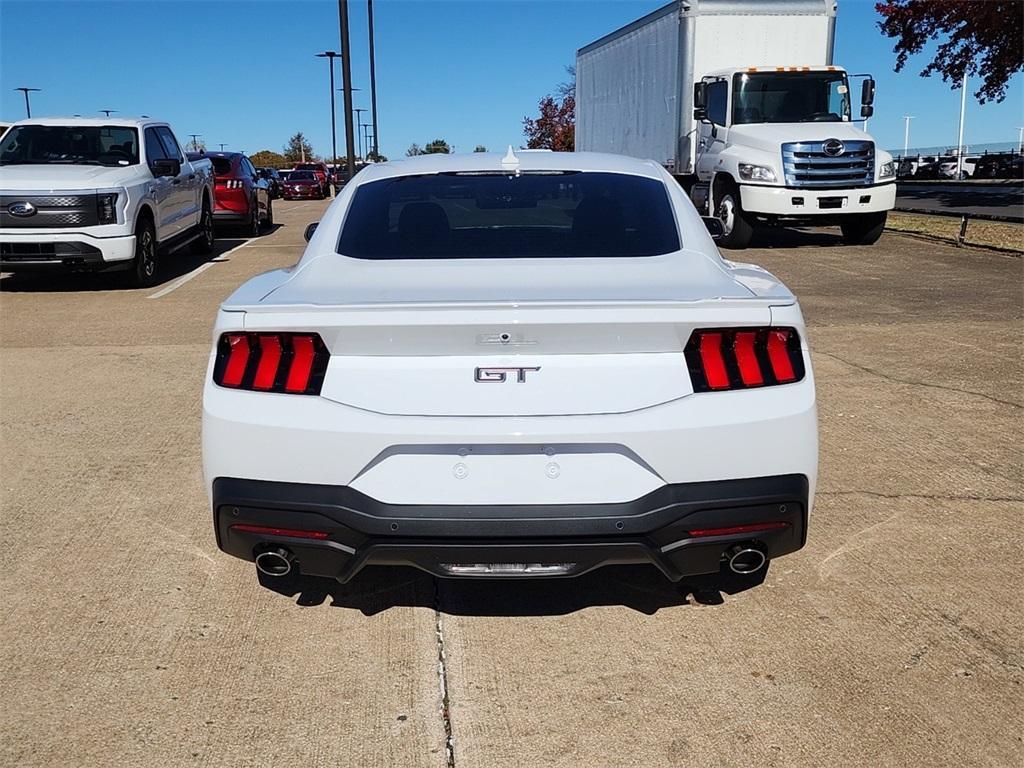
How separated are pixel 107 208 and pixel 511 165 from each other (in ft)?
26.8

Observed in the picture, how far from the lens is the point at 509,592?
389 centimetres

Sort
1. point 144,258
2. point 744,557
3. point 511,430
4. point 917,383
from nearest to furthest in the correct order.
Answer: point 511,430 < point 744,557 < point 917,383 < point 144,258

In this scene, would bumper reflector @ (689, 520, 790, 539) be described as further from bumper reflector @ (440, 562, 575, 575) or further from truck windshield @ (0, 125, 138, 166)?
truck windshield @ (0, 125, 138, 166)

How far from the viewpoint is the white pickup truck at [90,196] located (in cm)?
1109

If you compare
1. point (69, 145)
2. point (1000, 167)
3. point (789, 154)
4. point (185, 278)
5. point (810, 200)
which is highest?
point (69, 145)

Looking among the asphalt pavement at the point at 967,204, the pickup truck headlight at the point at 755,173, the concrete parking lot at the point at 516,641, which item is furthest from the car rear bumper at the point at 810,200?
the concrete parking lot at the point at 516,641

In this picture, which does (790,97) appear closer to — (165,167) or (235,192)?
(165,167)

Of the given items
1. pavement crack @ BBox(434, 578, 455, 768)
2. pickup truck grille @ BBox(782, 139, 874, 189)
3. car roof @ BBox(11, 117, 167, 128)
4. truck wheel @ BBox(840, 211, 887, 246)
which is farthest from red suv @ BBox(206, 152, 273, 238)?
pavement crack @ BBox(434, 578, 455, 768)

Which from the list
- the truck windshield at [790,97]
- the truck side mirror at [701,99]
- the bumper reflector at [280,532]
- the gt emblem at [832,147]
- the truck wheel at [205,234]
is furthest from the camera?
the truck side mirror at [701,99]

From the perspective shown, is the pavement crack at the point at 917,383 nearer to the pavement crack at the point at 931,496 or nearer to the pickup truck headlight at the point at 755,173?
the pavement crack at the point at 931,496

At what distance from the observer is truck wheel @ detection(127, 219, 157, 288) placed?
11914 mm

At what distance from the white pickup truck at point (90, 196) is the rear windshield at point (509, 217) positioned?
7932 mm

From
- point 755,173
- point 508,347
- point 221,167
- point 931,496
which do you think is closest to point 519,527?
point 508,347

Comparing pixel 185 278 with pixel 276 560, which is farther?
pixel 185 278
